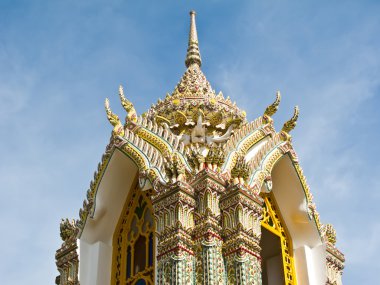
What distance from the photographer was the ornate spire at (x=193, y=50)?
673 inches

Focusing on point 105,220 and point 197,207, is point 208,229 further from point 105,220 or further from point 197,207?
point 105,220

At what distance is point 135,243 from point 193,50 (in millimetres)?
5136

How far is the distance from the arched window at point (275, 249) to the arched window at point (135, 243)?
1.94 m

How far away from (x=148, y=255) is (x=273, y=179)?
2.75 metres

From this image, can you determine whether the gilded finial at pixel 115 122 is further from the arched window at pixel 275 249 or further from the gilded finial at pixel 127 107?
the arched window at pixel 275 249

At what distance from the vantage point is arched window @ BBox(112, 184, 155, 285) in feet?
42.8

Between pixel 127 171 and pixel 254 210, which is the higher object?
pixel 127 171

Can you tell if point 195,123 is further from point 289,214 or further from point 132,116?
point 289,214

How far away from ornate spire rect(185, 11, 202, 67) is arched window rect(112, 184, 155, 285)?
3.91 meters

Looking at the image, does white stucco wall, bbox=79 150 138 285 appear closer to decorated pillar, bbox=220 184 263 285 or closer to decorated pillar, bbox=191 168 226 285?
decorated pillar, bbox=191 168 226 285

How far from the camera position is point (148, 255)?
13.1m

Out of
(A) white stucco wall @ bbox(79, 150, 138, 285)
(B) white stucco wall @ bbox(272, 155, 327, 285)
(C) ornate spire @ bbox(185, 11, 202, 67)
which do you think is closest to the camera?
(A) white stucco wall @ bbox(79, 150, 138, 285)

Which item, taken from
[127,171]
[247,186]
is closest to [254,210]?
[247,186]

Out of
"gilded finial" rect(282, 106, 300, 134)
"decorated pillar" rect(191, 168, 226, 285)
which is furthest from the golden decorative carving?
"decorated pillar" rect(191, 168, 226, 285)
